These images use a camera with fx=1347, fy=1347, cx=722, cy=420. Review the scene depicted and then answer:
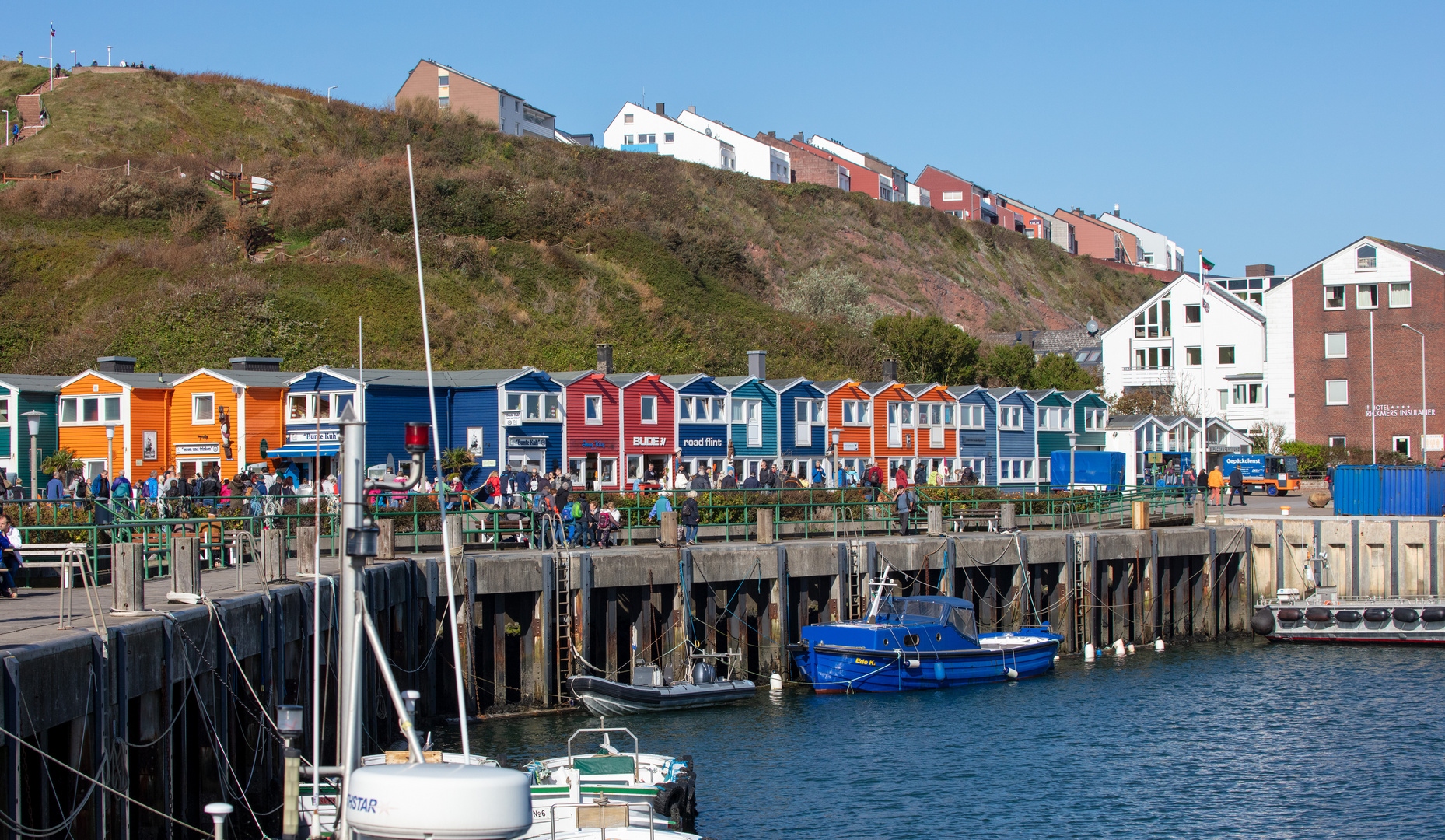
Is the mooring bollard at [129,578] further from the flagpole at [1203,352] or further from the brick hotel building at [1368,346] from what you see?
the flagpole at [1203,352]

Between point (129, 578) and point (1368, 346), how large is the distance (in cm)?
7189

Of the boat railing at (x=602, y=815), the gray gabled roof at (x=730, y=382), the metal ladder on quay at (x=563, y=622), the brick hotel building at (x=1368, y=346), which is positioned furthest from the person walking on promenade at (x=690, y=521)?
the brick hotel building at (x=1368, y=346)

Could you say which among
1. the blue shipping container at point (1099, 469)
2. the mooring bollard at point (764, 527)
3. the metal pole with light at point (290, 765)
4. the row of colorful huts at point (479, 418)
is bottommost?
the metal pole with light at point (290, 765)

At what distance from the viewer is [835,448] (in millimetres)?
61062

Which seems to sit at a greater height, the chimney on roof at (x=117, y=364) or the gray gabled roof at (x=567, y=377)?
the chimney on roof at (x=117, y=364)

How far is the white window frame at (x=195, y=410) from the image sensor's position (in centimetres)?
4822

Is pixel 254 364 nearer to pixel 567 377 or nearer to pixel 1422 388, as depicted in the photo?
pixel 567 377

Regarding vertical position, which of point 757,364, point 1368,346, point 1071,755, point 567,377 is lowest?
point 1071,755

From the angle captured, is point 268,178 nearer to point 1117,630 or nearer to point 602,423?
point 602,423

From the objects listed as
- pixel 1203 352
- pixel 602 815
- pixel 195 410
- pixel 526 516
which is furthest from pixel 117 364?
pixel 1203 352

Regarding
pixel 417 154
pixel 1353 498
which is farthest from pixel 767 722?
pixel 417 154

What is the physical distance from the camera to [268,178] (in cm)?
8756

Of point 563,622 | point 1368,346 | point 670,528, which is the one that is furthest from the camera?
point 1368,346

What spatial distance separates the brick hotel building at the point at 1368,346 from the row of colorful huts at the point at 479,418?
2557cm
